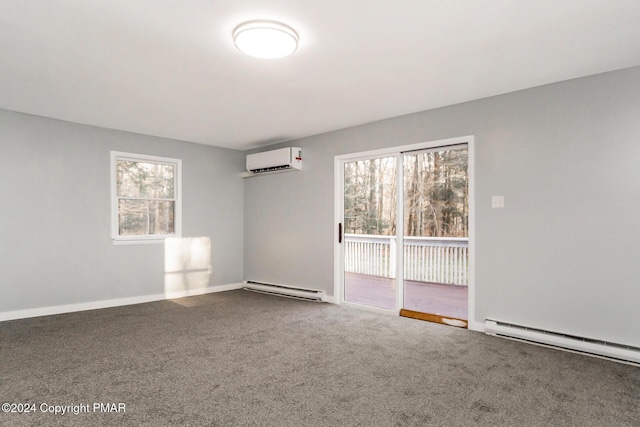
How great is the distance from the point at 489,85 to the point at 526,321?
2.29 m

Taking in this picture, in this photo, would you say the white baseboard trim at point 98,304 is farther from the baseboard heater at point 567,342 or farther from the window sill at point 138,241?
the baseboard heater at point 567,342

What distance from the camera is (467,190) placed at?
3.98 metres

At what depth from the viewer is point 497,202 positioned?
364cm

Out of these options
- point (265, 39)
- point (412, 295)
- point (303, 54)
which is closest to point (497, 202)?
point (412, 295)

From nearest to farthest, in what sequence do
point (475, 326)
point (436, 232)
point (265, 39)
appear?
point (265, 39) < point (475, 326) < point (436, 232)

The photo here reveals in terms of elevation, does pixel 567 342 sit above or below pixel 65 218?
below

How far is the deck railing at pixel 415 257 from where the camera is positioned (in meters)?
4.06

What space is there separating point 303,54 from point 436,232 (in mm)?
2539

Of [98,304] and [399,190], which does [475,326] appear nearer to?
[399,190]

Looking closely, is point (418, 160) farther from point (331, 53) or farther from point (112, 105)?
point (112, 105)

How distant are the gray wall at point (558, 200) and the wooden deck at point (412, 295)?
0.34 meters

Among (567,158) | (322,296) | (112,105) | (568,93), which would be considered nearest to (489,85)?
(568,93)

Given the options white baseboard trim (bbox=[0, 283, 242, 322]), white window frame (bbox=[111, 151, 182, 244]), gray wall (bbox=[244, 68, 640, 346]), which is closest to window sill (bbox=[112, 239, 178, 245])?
white window frame (bbox=[111, 151, 182, 244])

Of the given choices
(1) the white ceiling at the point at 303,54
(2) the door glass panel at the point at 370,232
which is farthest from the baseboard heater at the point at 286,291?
(1) the white ceiling at the point at 303,54
